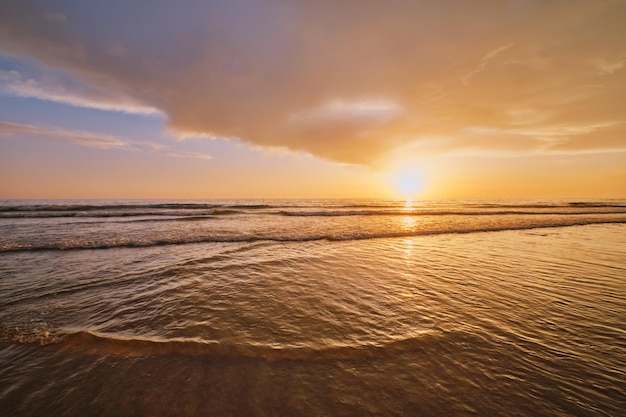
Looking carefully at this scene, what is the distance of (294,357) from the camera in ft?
12.0

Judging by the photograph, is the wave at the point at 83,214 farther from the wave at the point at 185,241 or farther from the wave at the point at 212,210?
the wave at the point at 185,241

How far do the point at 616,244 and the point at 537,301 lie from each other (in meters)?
11.7

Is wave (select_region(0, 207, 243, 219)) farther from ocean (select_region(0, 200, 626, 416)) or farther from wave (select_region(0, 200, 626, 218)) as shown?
ocean (select_region(0, 200, 626, 416))

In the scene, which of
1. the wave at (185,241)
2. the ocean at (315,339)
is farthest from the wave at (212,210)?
the ocean at (315,339)

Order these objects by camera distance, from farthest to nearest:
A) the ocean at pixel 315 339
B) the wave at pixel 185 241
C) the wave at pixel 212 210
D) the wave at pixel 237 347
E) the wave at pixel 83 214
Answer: the wave at pixel 212 210 < the wave at pixel 83 214 < the wave at pixel 185 241 < the wave at pixel 237 347 < the ocean at pixel 315 339

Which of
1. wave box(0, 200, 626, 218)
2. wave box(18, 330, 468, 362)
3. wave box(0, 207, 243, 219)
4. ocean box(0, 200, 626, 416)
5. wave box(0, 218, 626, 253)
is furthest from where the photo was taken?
wave box(0, 200, 626, 218)

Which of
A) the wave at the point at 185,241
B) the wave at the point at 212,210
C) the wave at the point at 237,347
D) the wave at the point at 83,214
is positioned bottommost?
the wave at the point at 237,347

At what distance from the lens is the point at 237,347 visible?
3947 mm

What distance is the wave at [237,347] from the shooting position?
A: 3.71 metres

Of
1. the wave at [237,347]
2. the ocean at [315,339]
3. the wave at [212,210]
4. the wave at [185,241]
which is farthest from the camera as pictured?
the wave at [212,210]

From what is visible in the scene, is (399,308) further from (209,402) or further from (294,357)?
(209,402)

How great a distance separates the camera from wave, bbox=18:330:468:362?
371 centimetres

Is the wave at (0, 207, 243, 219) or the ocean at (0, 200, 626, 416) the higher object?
the wave at (0, 207, 243, 219)

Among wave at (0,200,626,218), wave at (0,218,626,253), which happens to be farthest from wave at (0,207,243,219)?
wave at (0,218,626,253)
